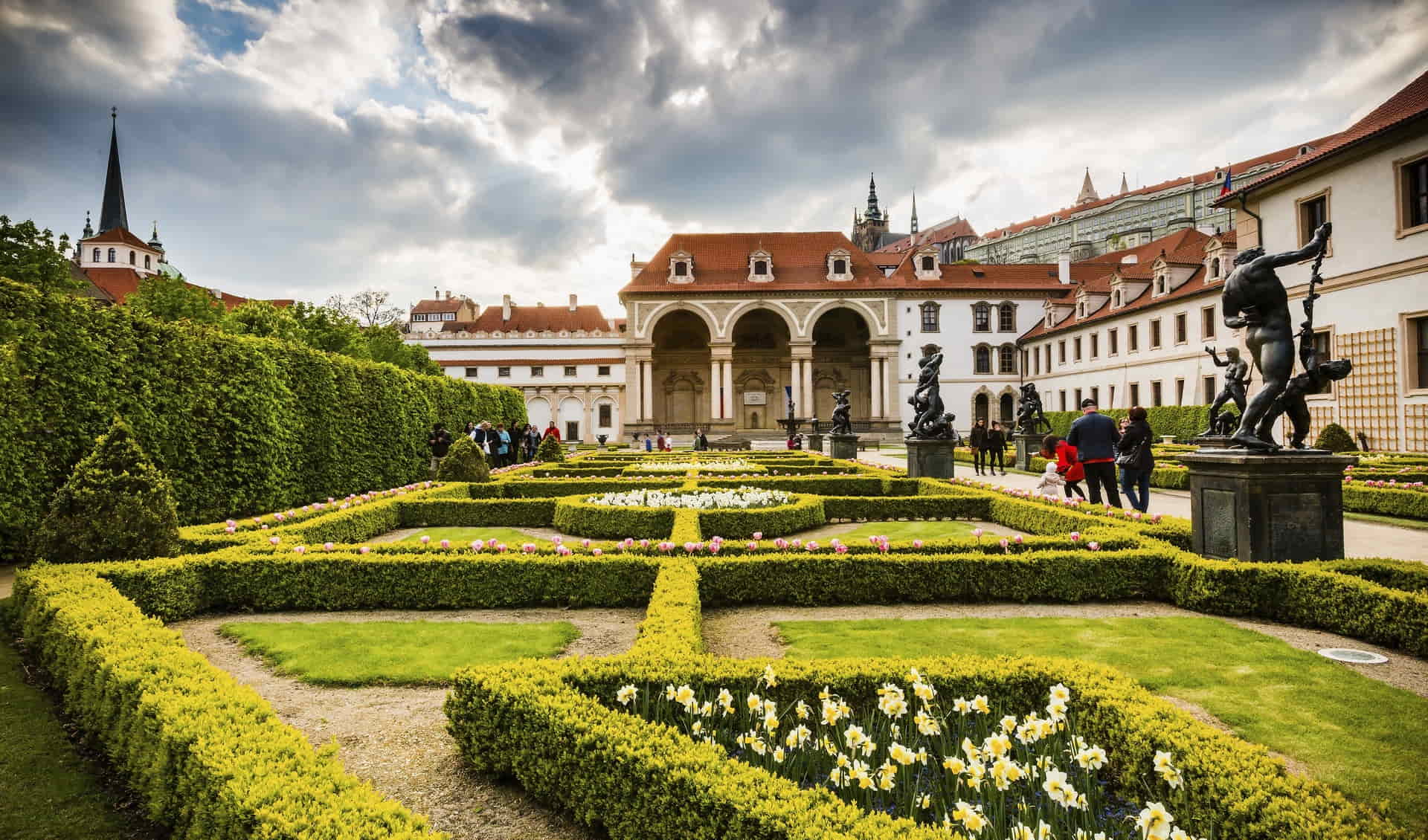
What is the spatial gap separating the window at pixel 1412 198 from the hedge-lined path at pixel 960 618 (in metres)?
17.6

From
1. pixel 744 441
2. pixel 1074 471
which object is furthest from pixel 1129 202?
pixel 1074 471

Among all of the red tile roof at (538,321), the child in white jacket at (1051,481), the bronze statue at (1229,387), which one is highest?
the red tile roof at (538,321)

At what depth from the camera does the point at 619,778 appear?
261cm

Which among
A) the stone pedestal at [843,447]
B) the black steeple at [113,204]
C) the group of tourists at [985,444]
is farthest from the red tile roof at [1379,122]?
the black steeple at [113,204]

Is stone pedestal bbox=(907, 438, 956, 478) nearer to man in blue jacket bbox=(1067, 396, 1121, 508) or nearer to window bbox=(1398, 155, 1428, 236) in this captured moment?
man in blue jacket bbox=(1067, 396, 1121, 508)

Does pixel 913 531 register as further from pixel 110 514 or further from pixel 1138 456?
pixel 110 514

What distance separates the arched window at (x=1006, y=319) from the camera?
47781mm

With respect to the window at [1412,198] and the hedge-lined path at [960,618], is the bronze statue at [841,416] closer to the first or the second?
the window at [1412,198]

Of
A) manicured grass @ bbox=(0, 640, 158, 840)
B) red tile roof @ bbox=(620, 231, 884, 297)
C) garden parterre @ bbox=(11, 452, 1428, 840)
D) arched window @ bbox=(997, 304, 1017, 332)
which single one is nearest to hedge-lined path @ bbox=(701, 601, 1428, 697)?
garden parterre @ bbox=(11, 452, 1428, 840)

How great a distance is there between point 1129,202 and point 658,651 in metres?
97.7

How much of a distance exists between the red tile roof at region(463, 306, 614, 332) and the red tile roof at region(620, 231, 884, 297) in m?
10.2

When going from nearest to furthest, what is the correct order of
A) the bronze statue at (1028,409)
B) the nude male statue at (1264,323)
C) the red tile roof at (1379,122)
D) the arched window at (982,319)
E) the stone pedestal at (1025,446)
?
1. the nude male statue at (1264,323)
2. the red tile roof at (1379,122)
3. the stone pedestal at (1025,446)
4. the bronze statue at (1028,409)
5. the arched window at (982,319)

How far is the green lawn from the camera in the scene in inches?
122

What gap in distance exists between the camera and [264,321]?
984 inches
